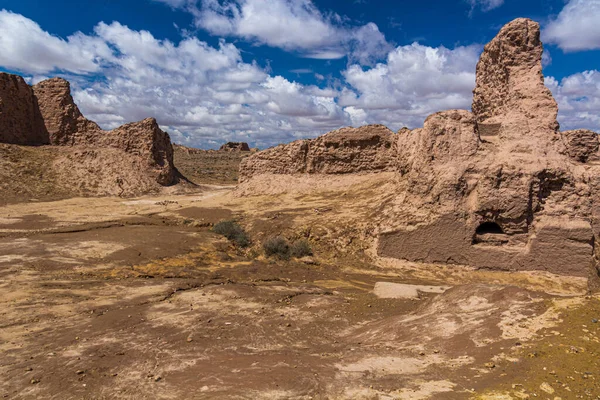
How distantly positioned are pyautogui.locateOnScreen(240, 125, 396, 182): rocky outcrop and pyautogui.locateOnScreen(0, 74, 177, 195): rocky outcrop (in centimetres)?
1248

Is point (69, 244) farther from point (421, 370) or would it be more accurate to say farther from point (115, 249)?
point (421, 370)

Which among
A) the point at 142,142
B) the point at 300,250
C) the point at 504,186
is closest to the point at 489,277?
the point at 504,186

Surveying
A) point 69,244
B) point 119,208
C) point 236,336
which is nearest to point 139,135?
point 119,208

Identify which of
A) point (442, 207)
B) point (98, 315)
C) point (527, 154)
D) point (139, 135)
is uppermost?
point (139, 135)

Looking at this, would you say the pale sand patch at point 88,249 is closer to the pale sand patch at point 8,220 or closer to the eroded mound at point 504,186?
the pale sand patch at point 8,220

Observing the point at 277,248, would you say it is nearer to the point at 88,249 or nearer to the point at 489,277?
the point at 88,249

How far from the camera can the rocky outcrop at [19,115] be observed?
27047mm

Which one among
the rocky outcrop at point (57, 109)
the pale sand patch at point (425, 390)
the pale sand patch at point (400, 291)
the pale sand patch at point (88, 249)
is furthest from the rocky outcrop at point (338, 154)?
the rocky outcrop at point (57, 109)

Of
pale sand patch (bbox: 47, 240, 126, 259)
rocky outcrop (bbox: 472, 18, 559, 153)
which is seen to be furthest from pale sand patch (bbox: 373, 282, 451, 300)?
pale sand patch (bbox: 47, 240, 126, 259)

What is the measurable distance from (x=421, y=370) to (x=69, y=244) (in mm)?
11350

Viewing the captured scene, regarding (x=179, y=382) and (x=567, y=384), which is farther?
(x=179, y=382)

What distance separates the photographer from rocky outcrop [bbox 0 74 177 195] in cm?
2761

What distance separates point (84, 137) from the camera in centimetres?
3072

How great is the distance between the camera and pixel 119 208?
2153cm
